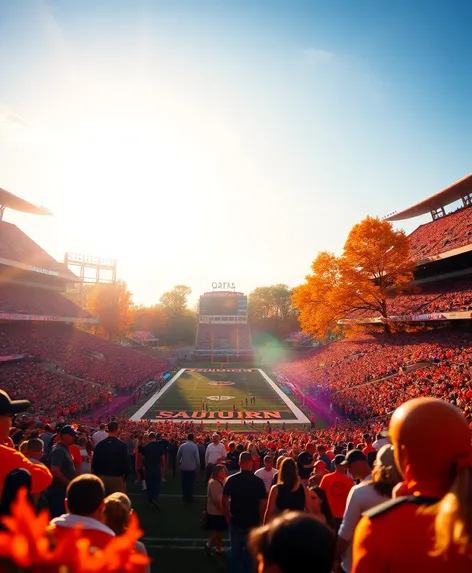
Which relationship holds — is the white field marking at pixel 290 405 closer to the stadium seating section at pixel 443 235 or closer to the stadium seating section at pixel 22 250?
the stadium seating section at pixel 443 235

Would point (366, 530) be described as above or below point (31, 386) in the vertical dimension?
above

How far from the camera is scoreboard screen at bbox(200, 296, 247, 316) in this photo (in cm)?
7644

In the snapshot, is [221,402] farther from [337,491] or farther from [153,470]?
[337,491]

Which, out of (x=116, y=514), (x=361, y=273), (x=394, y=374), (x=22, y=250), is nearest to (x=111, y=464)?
(x=116, y=514)

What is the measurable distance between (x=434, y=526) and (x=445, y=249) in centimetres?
3583

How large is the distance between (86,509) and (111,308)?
214ft

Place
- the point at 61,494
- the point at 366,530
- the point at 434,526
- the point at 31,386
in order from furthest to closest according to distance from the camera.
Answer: the point at 31,386, the point at 61,494, the point at 366,530, the point at 434,526

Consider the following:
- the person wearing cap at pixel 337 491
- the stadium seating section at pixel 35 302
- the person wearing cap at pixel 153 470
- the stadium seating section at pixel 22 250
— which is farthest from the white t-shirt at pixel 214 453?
the stadium seating section at pixel 22 250

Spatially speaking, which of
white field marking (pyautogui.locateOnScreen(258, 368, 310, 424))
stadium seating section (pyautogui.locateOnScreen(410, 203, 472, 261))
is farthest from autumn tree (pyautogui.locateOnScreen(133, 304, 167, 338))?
stadium seating section (pyautogui.locateOnScreen(410, 203, 472, 261))

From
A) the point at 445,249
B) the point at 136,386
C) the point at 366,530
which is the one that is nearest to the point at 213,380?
the point at 136,386

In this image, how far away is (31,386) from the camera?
23297 millimetres

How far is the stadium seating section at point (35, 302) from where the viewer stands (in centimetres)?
3481

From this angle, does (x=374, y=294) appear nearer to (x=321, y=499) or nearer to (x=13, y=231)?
(x=321, y=499)

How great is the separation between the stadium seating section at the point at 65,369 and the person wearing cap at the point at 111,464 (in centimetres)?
1688
